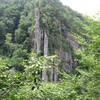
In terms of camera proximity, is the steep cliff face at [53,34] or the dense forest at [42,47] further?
the steep cliff face at [53,34]

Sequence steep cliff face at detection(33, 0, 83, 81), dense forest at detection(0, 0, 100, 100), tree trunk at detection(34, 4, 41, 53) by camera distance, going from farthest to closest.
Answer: steep cliff face at detection(33, 0, 83, 81) < tree trunk at detection(34, 4, 41, 53) < dense forest at detection(0, 0, 100, 100)

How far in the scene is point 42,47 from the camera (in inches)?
945

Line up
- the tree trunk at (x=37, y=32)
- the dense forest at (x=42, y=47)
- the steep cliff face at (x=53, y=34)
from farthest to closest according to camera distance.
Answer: the steep cliff face at (x=53, y=34), the tree trunk at (x=37, y=32), the dense forest at (x=42, y=47)

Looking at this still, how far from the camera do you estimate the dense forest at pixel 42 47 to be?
1690 millimetres

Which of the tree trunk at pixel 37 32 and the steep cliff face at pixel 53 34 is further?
the steep cliff face at pixel 53 34

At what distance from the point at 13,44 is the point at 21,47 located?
5.17 feet

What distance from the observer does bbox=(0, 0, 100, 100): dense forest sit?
5.55ft

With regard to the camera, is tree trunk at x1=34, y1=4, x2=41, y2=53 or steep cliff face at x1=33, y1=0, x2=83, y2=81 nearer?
tree trunk at x1=34, y1=4, x2=41, y2=53

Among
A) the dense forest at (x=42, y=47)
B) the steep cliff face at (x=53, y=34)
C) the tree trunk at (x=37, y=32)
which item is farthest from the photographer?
the steep cliff face at (x=53, y=34)

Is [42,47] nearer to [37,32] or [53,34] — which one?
[37,32]

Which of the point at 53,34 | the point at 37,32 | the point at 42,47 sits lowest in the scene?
the point at 42,47

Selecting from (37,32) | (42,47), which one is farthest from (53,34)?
(42,47)

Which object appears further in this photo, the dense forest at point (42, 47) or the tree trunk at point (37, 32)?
the tree trunk at point (37, 32)

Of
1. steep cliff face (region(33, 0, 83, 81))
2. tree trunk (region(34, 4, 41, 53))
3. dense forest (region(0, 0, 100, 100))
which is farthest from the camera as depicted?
steep cliff face (region(33, 0, 83, 81))
